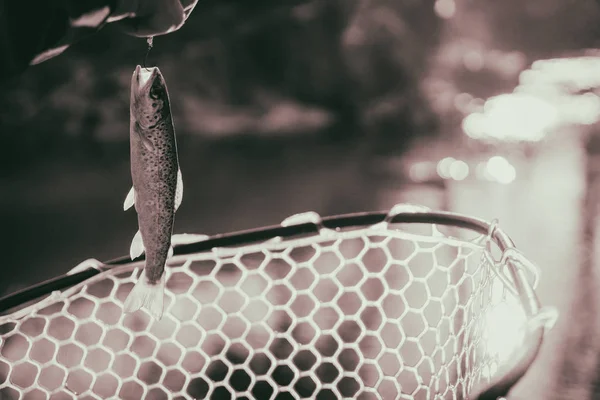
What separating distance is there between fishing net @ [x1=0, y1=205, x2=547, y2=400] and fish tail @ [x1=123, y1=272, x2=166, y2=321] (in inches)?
19.8

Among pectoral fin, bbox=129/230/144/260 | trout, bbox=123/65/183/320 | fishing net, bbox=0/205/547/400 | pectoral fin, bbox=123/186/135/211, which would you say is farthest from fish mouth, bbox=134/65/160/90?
fishing net, bbox=0/205/547/400

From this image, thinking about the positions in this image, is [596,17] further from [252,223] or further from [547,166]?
[252,223]

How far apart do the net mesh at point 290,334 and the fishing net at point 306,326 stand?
1 centimetres

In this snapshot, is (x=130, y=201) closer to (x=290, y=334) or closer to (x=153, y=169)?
(x=153, y=169)

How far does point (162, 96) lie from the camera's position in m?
1.32

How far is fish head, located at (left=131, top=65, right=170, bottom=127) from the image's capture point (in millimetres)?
1299

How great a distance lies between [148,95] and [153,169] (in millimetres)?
188

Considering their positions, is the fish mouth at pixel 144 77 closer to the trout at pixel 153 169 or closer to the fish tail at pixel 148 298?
the trout at pixel 153 169

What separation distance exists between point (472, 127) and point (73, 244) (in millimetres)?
33104

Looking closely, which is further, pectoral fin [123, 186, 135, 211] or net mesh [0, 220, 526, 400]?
net mesh [0, 220, 526, 400]

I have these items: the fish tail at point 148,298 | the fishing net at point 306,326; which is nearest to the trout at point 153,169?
the fish tail at point 148,298

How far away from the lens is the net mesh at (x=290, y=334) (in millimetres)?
2066

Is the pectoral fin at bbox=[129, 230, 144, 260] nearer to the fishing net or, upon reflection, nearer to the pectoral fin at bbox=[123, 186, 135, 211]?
the pectoral fin at bbox=[123, 186, 135, 211]

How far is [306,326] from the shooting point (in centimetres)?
588
